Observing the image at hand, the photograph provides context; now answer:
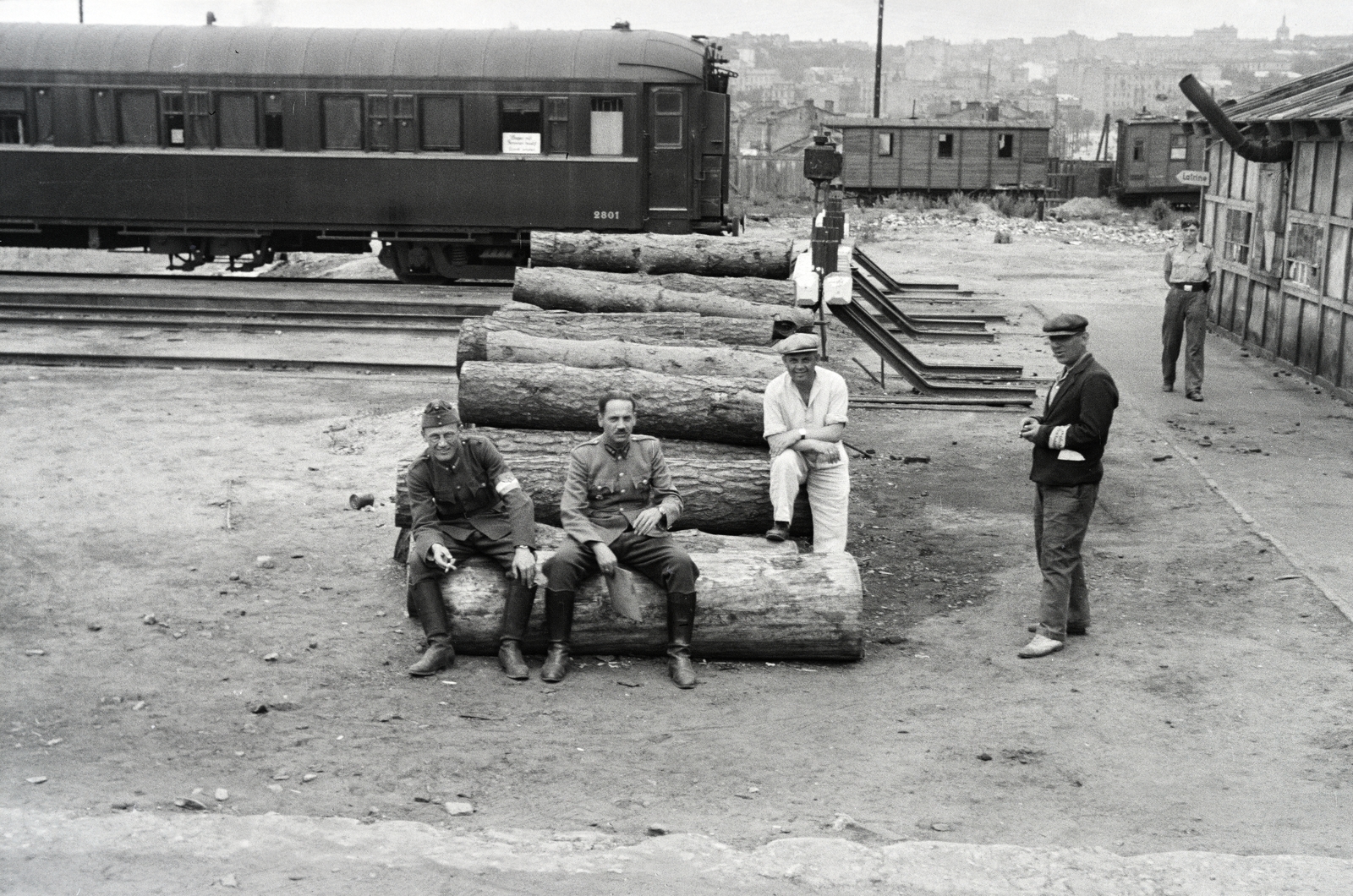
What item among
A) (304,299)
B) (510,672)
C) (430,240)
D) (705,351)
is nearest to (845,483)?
(705,351)

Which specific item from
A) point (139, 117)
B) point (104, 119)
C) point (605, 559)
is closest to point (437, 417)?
point (605, 559)

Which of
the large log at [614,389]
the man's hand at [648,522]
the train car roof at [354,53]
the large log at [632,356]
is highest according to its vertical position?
the train car roof at [354,53]

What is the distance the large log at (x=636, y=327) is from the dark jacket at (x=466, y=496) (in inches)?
116

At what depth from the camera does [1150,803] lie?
587cm

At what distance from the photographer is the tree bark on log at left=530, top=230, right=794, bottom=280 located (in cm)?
1355

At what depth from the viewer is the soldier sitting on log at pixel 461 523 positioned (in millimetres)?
7367

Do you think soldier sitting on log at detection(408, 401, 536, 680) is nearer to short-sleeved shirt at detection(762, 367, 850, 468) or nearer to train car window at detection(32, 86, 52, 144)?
short-sleeved shirt at detection(762, 367, 850, 468)

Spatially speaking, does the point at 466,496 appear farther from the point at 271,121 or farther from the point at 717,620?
the point at 271,121

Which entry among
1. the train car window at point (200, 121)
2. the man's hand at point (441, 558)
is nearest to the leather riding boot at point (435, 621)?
the man's hand at point (441, 558)

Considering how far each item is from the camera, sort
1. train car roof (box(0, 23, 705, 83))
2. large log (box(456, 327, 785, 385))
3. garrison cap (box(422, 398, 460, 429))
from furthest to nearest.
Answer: train car roof (box(0, 23, 705, 83)) → large log (box(456, 327, 785, 385)) → garrison cap (box(422, 398, 460, 429))

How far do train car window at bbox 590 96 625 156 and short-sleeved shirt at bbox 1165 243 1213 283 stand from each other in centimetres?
874

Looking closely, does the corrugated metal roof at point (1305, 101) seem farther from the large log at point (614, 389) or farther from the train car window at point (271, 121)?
the train car window at point (271, 121)

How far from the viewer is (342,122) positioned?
67.6ft

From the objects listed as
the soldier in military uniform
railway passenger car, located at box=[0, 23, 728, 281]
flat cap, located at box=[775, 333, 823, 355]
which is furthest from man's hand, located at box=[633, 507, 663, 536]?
railway passenger car, located at box=[0, 23, 728, 281]
